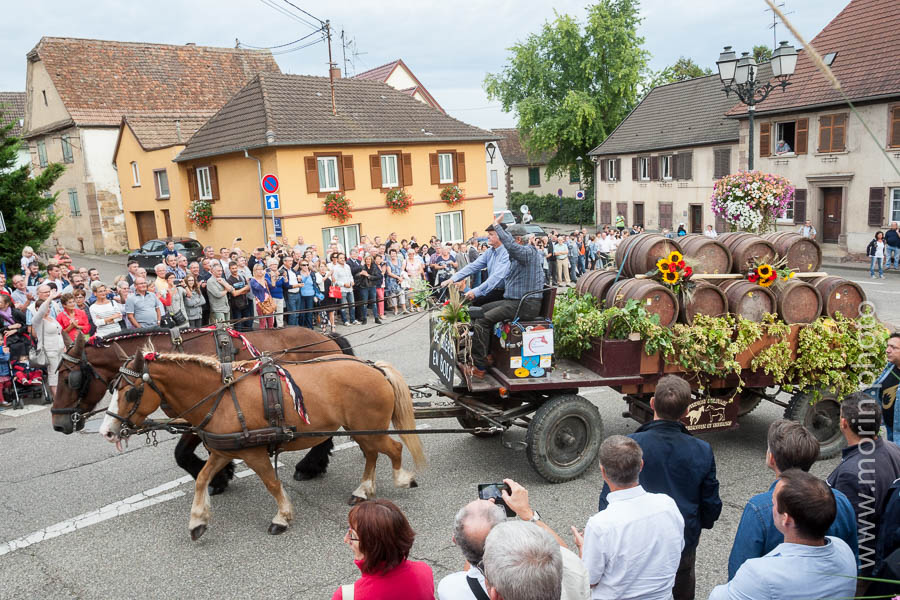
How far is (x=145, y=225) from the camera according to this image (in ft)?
105

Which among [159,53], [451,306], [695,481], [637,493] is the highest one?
[159,53]

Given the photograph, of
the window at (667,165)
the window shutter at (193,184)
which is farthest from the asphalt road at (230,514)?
the window at (667,165)

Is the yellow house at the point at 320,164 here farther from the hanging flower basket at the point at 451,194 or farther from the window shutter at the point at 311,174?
the hanging flower basket at the point at 451,194

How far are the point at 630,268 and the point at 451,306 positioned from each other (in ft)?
6.65

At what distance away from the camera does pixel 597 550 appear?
2.98m

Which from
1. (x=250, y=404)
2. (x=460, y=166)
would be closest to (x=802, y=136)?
(x=460, y=166)

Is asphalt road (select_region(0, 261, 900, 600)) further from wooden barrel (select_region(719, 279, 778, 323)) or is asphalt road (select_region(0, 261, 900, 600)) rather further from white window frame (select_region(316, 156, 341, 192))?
white window frame (select_region(316, 156, 341, 192))

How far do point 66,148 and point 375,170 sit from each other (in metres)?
18.8

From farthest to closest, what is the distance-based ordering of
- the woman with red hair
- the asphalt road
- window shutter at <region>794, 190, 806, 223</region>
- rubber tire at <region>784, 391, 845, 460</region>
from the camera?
window shutter at <region>794, 190, 806, 223</region> → rubber tire at <region>784, 391, 845, 460</region> → the asphalt road → the woman with red hair

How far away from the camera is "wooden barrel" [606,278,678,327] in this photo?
609cm

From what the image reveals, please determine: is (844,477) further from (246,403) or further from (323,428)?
(246,403)

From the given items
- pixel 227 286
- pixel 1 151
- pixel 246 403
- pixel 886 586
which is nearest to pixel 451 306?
pixel 246 403

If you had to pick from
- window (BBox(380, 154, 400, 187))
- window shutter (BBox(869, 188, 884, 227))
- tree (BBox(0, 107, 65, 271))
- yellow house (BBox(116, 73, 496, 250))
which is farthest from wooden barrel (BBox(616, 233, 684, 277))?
window shutter (BBox(869, 188, 884, 227))

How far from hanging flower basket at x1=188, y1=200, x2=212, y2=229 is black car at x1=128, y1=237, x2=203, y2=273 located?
0.86 m
